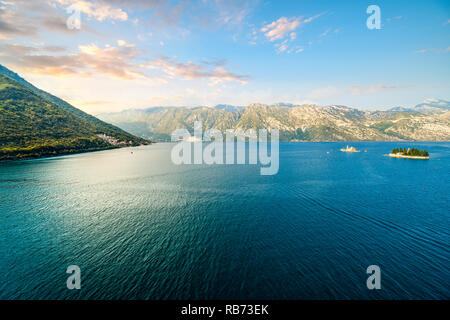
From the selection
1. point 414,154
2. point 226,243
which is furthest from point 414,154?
point 226,243

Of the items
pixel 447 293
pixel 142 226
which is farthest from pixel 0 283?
pixel 447 293

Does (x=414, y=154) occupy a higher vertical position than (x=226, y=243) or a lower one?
higher

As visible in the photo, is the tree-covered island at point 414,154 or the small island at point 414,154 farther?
the tree-covered island at point 414,154

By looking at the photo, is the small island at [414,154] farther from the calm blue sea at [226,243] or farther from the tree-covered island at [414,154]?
the calm blue sea at [226,243]

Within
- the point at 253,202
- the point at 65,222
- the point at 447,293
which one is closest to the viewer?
the point at 447,293

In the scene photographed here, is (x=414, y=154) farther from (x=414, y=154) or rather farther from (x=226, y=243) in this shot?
(x=226, y=243)

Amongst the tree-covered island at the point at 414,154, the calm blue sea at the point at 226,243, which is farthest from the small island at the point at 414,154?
the calm blue sea at the point at 226,243

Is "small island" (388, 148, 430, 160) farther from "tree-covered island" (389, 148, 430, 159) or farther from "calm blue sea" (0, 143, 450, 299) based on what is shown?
"calm blue sea" (0, 143, 450, 299)
